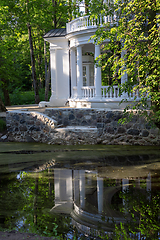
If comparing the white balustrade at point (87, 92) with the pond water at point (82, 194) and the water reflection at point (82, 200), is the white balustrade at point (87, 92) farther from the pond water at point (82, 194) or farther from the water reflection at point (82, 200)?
the water reflection at point (82, 200)

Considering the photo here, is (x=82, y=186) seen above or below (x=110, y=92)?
below

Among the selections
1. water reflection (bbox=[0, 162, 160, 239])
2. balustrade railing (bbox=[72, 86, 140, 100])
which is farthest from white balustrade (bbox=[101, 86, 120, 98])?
water reflection (bbox=[0, 162, 160, 239])

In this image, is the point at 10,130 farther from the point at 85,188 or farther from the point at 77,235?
the point at 77,235

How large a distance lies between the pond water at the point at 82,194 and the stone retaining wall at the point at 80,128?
5.68 feet

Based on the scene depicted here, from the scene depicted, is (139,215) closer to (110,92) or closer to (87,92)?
(110,92)

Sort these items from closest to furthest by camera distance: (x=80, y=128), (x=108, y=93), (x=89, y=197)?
1. (x=89, y=197)
2. (x=80, y=128)
3. (x=108, y=93)

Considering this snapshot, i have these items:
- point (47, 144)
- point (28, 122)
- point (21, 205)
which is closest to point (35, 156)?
point (47, 144)

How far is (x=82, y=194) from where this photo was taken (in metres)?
6.21

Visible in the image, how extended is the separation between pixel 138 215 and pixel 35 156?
5864 mm

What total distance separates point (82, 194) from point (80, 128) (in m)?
6.30

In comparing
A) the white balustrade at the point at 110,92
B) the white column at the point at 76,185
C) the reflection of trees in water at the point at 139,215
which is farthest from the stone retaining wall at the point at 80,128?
the reflection of trees in water at the point at 139,215

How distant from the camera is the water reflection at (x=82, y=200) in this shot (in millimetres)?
4691

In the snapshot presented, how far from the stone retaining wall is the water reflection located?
391cm

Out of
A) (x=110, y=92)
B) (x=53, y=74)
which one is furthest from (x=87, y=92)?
(x=53, y=74)
